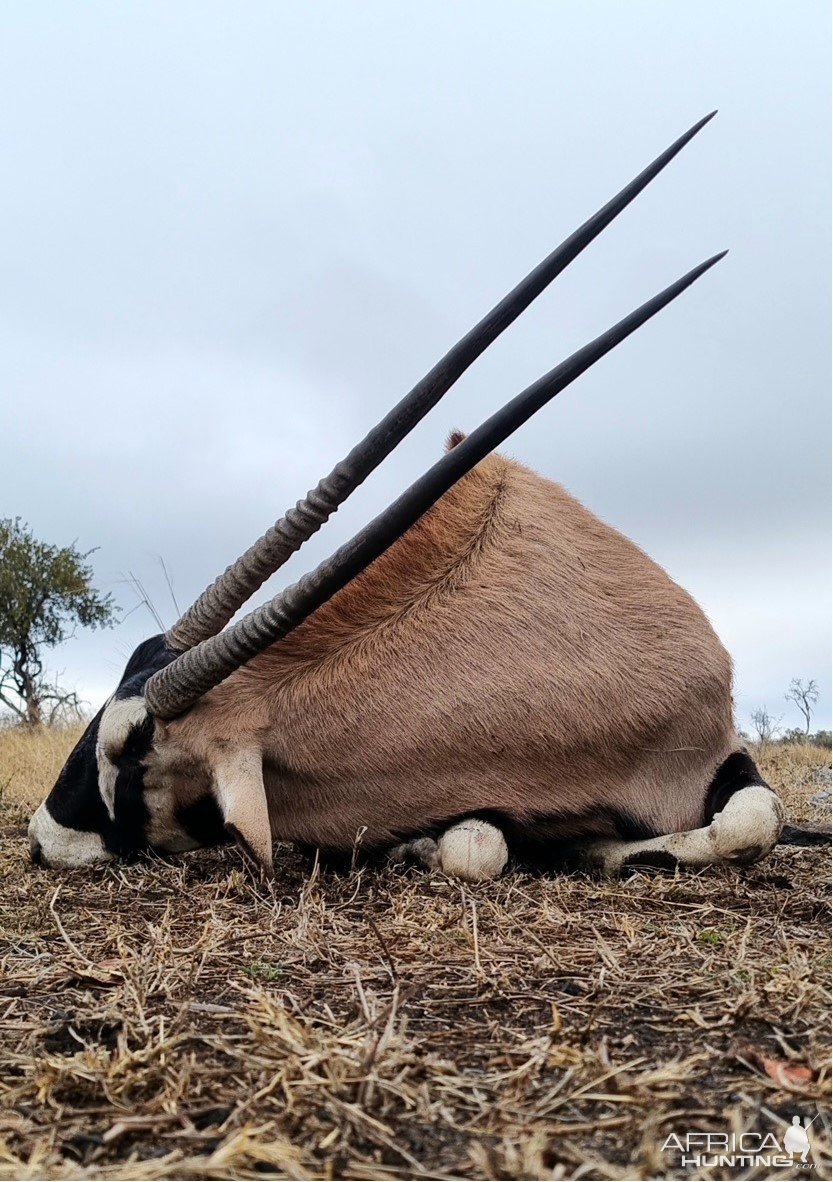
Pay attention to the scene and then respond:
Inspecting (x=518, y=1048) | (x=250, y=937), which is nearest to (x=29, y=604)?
(x=250, y=937)

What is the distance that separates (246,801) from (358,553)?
96cm

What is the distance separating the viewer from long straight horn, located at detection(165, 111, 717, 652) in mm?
3422

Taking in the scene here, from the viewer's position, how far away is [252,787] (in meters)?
3.54

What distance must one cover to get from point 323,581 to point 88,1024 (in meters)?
1.81

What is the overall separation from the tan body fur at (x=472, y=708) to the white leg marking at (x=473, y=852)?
0.10m

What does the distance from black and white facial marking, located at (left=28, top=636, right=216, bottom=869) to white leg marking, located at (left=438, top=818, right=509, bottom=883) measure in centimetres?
97

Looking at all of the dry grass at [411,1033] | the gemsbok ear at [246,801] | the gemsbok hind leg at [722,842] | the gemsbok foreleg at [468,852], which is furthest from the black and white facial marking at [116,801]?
the gemsbok hind leg at [722,842]

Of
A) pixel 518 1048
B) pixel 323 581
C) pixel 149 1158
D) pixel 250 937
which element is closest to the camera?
pixel 149 1158

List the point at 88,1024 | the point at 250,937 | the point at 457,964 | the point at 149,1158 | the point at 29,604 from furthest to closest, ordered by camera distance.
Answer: the point at 29,604 → the point at 250,937 → the point at 457,964 → the point at 88,1024 → the point at 149,1158

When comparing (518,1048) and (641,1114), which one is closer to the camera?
(641,1114)

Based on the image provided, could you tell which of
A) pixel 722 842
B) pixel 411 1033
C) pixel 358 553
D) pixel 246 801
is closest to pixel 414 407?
pixel 358 553

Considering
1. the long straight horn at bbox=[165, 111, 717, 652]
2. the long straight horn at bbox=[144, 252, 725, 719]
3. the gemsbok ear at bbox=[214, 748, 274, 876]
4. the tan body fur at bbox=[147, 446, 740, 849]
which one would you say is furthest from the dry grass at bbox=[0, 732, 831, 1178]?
the long straight horn at bbox=[165, 111, 717, 652]

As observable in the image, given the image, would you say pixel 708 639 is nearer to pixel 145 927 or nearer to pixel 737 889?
pixel 737 889

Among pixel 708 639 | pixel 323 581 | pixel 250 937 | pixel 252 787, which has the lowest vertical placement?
pixel 250 937
